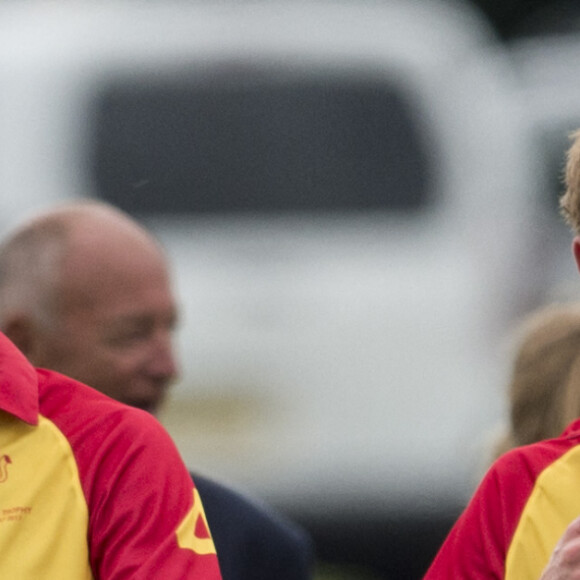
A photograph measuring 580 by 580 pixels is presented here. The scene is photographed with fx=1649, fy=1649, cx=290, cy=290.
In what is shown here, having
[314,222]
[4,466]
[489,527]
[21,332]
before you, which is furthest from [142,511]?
[314,222]

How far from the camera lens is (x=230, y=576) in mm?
2965

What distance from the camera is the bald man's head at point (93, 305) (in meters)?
3.45

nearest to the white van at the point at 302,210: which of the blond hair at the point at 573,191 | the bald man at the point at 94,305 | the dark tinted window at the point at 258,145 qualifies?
the dark tinted window at the point at 258,145

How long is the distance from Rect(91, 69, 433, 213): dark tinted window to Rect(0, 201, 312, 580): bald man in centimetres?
311

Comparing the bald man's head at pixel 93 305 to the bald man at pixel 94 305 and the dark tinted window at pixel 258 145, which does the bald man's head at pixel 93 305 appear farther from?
the dark tinted window at pixel 258 145

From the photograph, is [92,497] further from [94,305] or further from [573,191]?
[94,305]

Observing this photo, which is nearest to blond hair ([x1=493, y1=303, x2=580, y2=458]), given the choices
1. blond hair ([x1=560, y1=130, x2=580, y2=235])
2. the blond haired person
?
blond hair ([x1=560, y1=130, x2=580, y2=235])

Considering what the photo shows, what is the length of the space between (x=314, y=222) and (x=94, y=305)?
3326 millimetres

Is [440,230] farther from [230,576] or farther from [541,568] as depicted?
[541,568]

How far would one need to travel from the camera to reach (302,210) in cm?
680

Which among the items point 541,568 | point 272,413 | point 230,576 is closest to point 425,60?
point 272,413

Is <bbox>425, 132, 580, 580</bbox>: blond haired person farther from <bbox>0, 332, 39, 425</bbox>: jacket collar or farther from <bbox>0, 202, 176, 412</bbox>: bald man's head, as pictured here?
<bbox>0, 202, 176, 412</bbox>: bald man's head

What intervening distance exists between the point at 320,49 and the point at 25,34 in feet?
4.06

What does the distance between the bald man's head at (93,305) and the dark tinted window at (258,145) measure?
312 centimetres
